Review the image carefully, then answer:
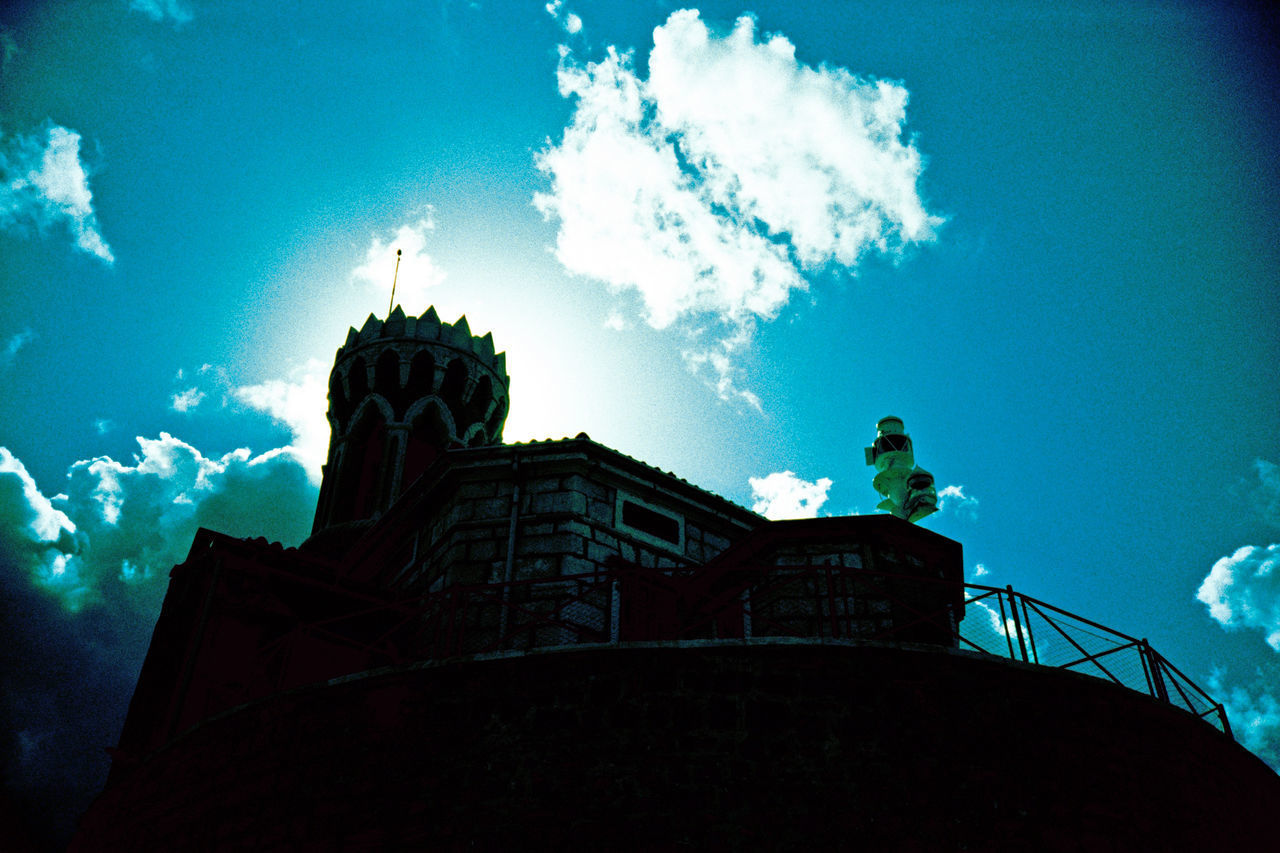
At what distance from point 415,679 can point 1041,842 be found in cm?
602

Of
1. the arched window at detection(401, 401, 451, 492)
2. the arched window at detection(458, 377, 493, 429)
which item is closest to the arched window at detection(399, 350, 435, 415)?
the arched window at detection(401, 401, 451, 492)

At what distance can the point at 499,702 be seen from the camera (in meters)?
9.74

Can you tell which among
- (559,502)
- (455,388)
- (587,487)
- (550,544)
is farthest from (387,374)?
(550,544)

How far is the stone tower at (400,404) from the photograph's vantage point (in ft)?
78.3

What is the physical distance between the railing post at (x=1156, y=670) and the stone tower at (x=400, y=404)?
1609 cm

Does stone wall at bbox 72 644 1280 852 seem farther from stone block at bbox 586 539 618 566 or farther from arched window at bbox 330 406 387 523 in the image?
arched window at bbox 330 406 387 523

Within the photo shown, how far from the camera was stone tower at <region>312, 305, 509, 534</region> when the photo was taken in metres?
23.9

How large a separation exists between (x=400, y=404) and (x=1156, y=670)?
→ 18.2 metres

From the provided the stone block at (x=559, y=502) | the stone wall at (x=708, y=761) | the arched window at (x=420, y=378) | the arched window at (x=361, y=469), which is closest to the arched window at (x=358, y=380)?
the arched window at (x=361, y=469)

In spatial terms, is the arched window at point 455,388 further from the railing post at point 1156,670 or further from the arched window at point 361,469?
the railing post at point 1156,670

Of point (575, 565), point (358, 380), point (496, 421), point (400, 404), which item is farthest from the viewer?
point (496, 421)

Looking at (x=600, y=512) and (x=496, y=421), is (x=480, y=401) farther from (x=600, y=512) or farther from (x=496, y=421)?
(x=600, y=512)

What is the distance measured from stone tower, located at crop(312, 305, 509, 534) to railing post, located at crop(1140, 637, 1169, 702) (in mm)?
16087

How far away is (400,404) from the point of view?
2483 cm
